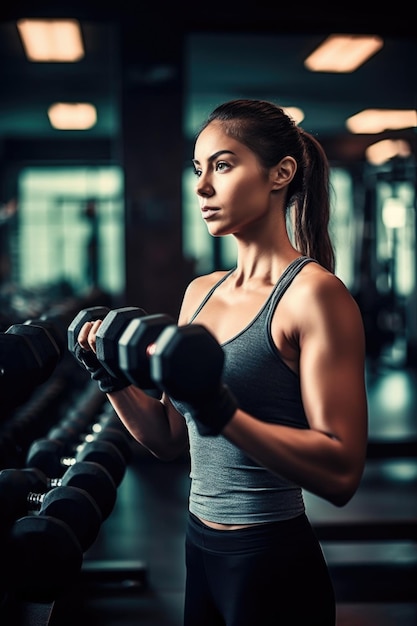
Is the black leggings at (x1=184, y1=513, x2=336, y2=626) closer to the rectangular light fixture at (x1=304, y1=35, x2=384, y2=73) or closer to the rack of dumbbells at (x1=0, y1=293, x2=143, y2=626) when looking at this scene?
the rack of dumbbells at (x1=0, y1=293, x2=143, y2=626)

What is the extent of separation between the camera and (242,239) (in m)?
1.28

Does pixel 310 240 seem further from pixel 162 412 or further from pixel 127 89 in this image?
pixel 127 89

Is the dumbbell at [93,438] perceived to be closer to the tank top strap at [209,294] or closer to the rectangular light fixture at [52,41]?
the tank top strap at [209,294]

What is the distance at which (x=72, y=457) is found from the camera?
2.12 metres

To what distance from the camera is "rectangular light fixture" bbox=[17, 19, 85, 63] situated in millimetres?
6258

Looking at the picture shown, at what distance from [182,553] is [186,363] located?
2.44 meters

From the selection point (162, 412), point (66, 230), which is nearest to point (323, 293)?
point (162, 412)

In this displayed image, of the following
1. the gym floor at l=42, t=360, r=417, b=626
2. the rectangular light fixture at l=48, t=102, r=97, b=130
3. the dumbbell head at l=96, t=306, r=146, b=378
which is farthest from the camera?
the rectangular light fixture at l=48, t=102, r=97, b=130

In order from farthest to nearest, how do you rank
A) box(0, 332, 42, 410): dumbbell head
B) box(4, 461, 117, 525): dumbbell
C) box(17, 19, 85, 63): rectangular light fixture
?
box(17, 19, 85, 63): rectangular light fixture, box(4, 461, 117, 525): dumbbell, box(0, 332, 42, 410): dumbbell head

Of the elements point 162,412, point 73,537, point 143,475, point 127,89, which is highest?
point 127,89

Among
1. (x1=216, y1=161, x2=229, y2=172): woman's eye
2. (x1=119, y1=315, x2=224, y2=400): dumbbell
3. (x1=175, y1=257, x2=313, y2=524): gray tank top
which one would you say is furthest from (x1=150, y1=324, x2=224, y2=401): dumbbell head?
(x1=216, y1=161, x2=229, y2=172): woman's eye

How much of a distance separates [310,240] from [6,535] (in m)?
0.67

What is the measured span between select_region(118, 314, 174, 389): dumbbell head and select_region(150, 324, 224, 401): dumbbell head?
3.0 inches

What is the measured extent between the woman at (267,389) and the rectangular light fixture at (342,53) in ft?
17.9
